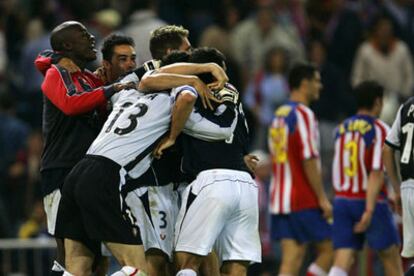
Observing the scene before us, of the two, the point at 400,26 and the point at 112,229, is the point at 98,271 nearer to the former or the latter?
the point at 112,229

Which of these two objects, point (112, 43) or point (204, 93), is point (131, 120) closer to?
point (204, 93)

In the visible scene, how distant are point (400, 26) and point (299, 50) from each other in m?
1.57

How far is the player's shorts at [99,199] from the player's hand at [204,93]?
812mm

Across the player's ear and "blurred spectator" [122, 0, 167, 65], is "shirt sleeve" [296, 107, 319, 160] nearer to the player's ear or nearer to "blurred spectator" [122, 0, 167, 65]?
the player's ear

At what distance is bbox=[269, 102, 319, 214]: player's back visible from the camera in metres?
13.5

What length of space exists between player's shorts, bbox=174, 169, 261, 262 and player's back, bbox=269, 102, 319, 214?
3.20 meters

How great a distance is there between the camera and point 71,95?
34.0ft

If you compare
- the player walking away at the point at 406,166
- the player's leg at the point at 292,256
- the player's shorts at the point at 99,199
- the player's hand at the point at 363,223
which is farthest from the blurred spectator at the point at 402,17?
the player's shorts at the point at 99,199

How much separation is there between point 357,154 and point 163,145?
337cm

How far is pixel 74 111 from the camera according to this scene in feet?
34.0

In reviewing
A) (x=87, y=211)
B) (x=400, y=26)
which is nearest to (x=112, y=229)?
(x=87, y=211)

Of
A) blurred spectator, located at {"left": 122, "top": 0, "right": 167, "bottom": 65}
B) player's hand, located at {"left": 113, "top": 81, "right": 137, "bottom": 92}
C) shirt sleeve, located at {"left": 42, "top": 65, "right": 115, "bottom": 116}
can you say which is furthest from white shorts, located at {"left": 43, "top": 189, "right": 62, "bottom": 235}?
blurred spectator, located at {"left": 122, "top": 0, "right": 167, "bottom": 65}

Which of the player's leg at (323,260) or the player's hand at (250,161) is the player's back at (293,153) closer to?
the player's leg at (323,260)

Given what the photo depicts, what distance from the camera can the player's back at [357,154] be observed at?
1287 cm
